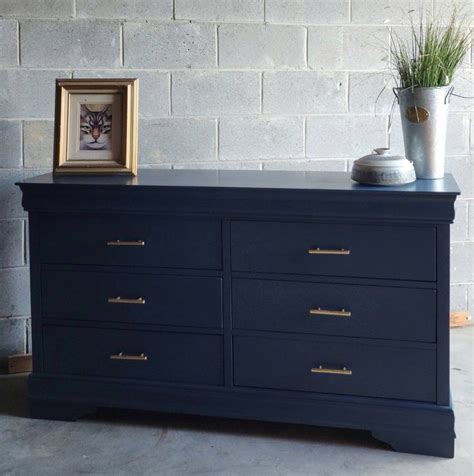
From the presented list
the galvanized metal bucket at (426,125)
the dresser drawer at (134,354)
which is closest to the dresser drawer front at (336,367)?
the dresser drawer at (134,354)

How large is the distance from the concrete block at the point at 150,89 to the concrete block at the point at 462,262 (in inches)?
54.7

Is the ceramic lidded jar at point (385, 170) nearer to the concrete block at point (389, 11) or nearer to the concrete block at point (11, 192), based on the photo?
the concrete block at point (389, 11)

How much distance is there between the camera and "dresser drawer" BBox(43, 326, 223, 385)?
299 cm

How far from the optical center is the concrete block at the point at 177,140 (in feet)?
11.8

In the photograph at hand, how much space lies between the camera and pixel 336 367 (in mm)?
2873

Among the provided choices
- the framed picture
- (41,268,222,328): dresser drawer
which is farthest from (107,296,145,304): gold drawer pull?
the framed picture

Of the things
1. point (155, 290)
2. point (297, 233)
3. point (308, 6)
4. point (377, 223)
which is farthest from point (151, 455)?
point (308, 6)

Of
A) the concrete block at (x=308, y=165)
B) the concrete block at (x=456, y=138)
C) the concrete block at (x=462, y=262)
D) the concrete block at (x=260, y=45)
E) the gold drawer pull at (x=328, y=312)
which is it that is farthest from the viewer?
the concrete block at (x=462, y=262)

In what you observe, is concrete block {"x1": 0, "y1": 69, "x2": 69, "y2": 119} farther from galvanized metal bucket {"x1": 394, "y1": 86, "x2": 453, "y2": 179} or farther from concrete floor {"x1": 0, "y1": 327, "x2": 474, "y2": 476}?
galvanized metal bucket {"x1": 394, "y1": 86, "x2": 453, "y2": 179}

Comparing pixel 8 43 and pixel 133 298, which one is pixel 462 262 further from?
pixel 8 43

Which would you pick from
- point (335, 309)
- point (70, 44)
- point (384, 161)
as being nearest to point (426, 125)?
point (384, 161)

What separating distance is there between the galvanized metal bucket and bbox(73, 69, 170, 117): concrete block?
1031 mm

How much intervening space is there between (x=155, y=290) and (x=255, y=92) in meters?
1.05

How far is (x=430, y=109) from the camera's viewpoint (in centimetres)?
292
